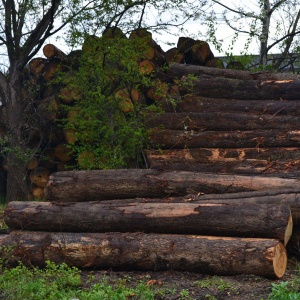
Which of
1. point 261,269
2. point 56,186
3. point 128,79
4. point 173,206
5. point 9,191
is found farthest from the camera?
point 9,191

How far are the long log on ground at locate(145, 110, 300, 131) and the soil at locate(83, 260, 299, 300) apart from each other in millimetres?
3544

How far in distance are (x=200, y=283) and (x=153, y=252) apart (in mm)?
870

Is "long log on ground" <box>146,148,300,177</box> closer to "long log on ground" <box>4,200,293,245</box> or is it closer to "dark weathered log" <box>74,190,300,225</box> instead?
"dark weathered log" <box>74,190,300,225</box>

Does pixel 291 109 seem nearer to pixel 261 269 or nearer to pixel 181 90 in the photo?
pixel 181 90

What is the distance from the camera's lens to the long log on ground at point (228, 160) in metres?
9.50

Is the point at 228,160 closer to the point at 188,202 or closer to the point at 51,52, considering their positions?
the point at 188,202

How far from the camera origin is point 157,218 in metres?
7.70

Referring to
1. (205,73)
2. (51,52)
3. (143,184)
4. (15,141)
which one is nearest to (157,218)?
(143,184)

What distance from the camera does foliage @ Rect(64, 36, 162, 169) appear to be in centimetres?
1091

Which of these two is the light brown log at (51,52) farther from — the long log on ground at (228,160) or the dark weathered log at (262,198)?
the dark weathered log at (262,198)

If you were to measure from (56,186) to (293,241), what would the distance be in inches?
128

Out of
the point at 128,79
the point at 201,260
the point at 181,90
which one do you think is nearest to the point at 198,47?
the point at 181,90

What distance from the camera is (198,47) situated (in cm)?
1399

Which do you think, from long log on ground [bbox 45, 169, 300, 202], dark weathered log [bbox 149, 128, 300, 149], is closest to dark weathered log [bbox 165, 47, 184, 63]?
dark weathered log [bbox 149, 128, 300, 149]
